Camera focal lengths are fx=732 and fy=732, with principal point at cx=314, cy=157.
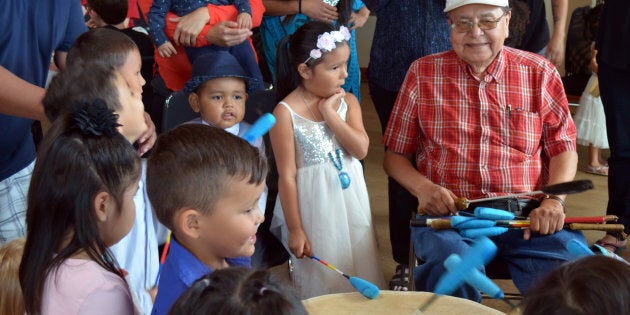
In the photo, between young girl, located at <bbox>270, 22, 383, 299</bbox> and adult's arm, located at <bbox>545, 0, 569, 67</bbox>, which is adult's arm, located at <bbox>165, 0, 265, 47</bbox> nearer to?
young girl, located at <bbox>270, 22, 383, 299</bbox>

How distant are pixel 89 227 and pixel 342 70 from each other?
1157 millimetres

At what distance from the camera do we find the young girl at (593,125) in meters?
3.95

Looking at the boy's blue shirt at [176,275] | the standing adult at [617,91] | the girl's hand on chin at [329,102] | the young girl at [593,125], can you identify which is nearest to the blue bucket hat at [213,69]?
the girl's hand on chin at [329,102]

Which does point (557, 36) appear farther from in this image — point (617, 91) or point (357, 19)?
point (357, 19)

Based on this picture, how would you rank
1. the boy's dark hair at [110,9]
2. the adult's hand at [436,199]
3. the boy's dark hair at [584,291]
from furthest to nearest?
the boy's dark hair at [110,9] < the adult's hand at [436,199] < the boy's dark hair at [584,291]

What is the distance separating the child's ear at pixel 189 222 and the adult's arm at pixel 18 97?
0.55m

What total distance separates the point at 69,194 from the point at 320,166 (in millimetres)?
1082

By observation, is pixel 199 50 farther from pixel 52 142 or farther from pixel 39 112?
pixel 52 142

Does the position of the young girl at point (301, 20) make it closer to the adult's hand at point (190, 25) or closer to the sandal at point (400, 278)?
the adult's hand at point (190, 25)

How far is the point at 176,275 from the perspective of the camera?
1.36 metres

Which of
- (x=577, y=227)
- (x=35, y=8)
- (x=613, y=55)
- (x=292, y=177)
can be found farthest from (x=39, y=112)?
(x=613, y=55)

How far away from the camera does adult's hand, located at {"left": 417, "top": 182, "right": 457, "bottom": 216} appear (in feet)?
6.71

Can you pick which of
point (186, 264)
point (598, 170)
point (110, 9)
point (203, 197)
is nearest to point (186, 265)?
point (186, 264)

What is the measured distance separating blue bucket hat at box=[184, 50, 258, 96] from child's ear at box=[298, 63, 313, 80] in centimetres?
19
